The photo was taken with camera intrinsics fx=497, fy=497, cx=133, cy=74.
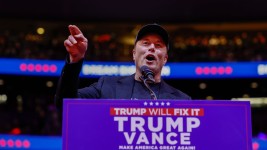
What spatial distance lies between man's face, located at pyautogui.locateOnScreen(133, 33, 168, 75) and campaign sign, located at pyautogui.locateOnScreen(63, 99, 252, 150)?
63 centimetres

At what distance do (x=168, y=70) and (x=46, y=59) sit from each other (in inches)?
188

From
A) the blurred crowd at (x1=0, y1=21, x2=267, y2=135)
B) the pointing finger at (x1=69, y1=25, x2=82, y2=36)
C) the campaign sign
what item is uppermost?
the blurred crowd at (x1=0, y1=21, x2=267, y2=135)

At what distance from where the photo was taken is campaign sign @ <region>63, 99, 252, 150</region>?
6.04 ft

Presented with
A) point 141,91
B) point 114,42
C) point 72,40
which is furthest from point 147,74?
point 114,42

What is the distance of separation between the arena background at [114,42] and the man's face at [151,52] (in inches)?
590

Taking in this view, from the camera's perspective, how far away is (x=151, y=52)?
251 cm

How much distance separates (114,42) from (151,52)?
19667mm

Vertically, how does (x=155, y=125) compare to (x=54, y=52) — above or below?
below

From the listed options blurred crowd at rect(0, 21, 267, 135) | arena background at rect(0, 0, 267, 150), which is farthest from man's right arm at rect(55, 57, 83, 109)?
blurred crowd at rect(0, 21, 267, 135)

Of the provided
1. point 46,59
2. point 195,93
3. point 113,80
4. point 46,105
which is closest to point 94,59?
point 46,59

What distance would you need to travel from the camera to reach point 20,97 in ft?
79.4

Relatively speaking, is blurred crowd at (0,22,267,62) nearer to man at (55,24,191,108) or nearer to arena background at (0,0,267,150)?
arena background at (0,0,267,150)

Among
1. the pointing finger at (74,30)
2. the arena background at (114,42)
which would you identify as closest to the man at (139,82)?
the pointing finger at (74,30)

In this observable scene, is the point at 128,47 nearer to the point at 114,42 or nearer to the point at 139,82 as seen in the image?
the point at 114,42
